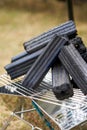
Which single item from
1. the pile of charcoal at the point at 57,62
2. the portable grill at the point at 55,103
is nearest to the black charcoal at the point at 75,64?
the pile of charcoal at the point at 57,62

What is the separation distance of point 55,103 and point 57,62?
42 cm

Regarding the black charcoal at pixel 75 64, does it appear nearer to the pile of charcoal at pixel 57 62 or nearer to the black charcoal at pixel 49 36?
the pile of charcoal at pixel 57 62

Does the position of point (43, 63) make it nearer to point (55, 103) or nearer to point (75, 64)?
point (75, 64)

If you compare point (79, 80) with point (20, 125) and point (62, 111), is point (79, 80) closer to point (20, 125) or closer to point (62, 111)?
→ point (62, 111)

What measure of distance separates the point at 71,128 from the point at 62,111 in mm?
479

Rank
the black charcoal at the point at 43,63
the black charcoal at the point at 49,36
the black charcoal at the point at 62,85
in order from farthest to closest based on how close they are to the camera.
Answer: the black charcoal at the point at 49,36, the black charcoal at the point at 43,63, the black charcoal at the point at 62,85

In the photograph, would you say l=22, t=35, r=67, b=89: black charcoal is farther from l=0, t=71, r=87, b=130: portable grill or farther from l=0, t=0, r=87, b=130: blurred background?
l=0, t=0, r=87, b=130: blurred background

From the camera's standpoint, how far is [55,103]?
2619mm

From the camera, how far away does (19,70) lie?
3.04 m

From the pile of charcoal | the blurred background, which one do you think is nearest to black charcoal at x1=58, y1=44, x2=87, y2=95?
the pile of charcoal

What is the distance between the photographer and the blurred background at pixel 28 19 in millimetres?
5695

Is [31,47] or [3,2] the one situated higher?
[3,2]

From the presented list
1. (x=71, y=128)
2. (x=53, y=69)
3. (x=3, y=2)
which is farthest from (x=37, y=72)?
(x=3, y=2)

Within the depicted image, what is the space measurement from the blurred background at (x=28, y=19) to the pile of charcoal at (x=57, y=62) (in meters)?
1.79
